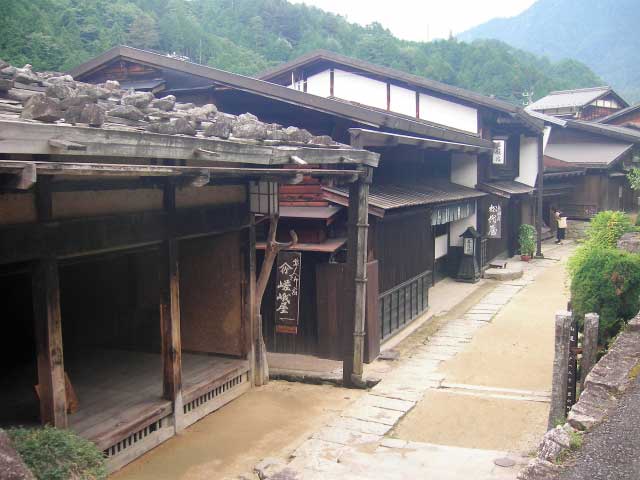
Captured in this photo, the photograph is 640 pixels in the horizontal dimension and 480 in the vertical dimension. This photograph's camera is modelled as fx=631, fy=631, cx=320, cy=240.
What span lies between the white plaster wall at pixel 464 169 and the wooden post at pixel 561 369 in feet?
45.8

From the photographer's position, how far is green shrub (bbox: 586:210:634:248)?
14.8m

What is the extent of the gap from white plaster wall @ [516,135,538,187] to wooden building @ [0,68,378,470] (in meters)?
17.3

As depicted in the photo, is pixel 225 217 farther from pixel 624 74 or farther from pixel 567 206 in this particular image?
pixel 624 74

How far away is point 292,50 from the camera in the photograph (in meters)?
64.4

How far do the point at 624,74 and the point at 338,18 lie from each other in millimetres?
78613

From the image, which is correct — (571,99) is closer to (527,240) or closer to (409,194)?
(527,240)

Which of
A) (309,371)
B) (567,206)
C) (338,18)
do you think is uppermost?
(338,18)

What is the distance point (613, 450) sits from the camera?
5141 mm

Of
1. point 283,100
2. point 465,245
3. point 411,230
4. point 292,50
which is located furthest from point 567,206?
point 292,50

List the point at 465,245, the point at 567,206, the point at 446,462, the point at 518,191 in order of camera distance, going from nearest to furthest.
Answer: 1. the point at 446,462
2. the point at 465,245
3. the point at 518,191
4. the point at 567,206

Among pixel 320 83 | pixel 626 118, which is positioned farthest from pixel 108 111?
pixel 626 118

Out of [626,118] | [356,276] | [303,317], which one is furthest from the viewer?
[626,118]

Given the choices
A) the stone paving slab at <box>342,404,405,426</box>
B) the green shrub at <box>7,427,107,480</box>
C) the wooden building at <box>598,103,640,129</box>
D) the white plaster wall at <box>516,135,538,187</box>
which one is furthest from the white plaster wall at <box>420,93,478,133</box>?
the wooden building at <box>598,103,640,129</box>

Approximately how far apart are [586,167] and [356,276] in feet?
82.4
